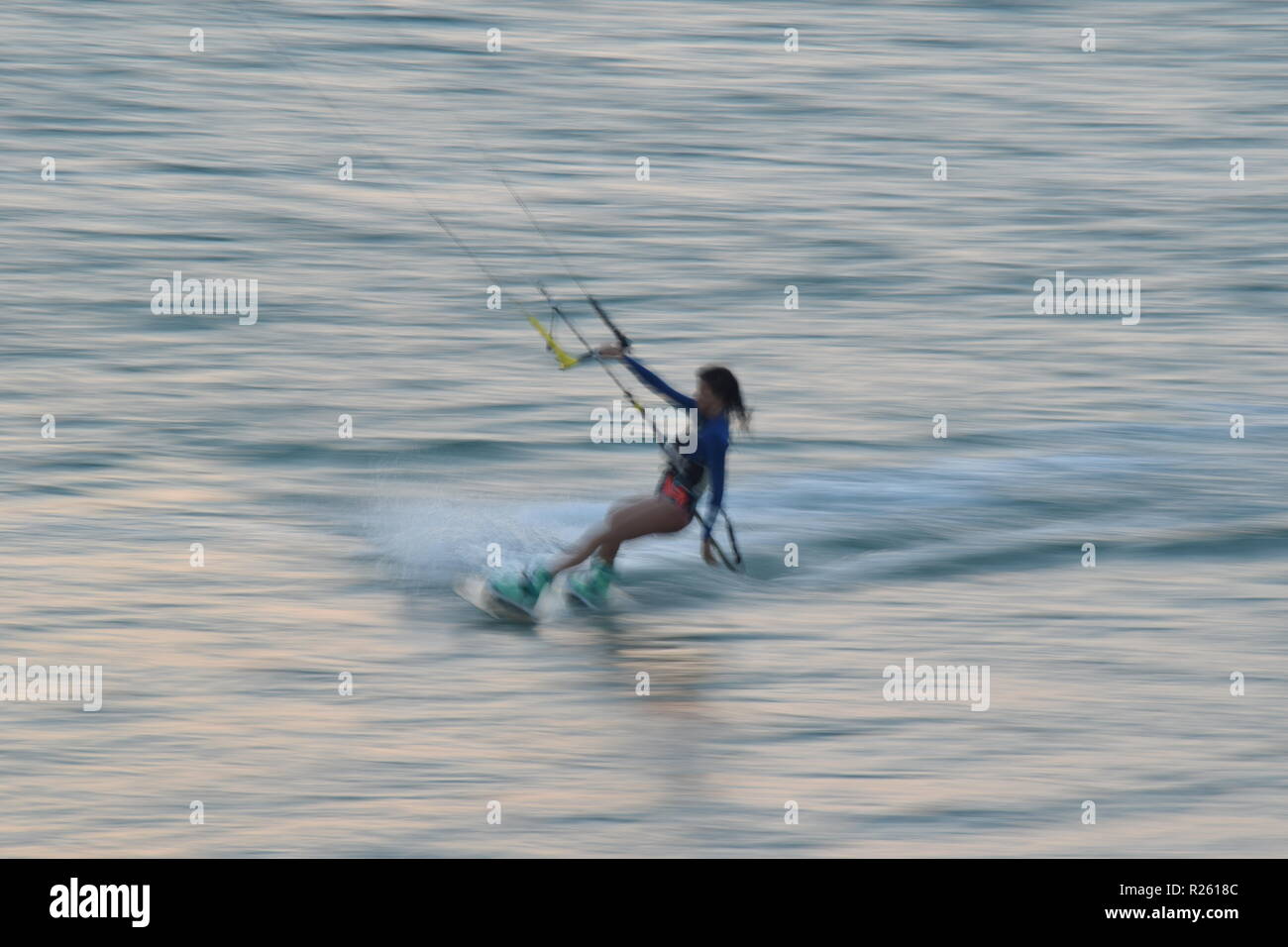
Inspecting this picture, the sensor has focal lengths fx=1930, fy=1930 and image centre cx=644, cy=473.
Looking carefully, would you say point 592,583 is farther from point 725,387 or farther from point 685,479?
point 725,387

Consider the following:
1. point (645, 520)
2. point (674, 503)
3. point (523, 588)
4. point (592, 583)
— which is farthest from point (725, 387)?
point (523, 588)

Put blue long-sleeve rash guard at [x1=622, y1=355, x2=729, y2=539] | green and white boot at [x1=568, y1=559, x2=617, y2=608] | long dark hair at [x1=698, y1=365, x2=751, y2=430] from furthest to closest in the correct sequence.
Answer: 1. green and white boot at [x1=568, y1=559, x2=617, y2=608]
2. blue long-sleeve rash guard at [x1=622, y1=355, x2=729, y2=539]
3. long dark hair at [x1=698, y1=365, x2=751, y2=430]

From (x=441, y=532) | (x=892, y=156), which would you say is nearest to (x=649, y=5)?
(x=892, y=156)

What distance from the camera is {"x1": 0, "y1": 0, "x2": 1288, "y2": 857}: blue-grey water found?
31.0 ft

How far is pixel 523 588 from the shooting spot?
1171cm

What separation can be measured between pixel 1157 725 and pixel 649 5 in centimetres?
2388

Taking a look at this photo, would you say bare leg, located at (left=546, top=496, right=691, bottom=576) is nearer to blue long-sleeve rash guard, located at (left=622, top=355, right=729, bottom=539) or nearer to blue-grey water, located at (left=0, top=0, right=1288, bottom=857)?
blue long-sleeve rash guard, located at (left=622, top=355, right=729, bottom=539)

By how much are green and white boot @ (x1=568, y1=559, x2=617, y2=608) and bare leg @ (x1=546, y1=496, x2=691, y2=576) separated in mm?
180

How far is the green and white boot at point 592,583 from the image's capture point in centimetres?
1195

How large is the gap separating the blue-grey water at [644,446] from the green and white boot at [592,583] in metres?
0.20

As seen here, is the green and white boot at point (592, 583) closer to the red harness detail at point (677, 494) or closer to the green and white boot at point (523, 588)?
the green and white boot at point (523, 588)

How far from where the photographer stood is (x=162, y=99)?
87.4 feet

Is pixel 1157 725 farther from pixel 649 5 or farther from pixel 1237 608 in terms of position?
pixel 649 5

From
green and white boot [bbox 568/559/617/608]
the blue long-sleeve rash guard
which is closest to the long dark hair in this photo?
the blue long-sleeve rash guard
